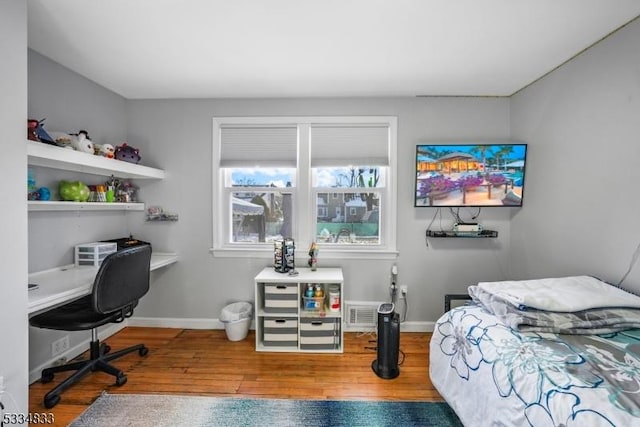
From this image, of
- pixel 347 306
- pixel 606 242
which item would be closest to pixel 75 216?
pixel 347 306

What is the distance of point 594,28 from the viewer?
164cm

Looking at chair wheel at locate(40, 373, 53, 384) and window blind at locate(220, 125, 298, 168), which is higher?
window blind at locate(220, 125, 298, 168)

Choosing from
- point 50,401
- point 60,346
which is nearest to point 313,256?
point 50,401

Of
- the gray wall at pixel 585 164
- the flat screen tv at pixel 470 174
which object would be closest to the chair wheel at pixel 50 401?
the flat screen tv at pixel 470 174

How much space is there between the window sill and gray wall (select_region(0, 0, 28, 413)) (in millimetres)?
1454

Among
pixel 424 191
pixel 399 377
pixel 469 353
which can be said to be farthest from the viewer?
pixel 424 191

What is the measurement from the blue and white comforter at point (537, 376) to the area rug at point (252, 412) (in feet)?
0.87

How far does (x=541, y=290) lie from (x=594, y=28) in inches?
65.6

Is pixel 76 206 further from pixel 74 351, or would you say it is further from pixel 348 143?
pixel 348 143

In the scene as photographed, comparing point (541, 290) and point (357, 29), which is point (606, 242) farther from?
point (357, 29)

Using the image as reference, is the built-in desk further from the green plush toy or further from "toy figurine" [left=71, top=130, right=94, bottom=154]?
"toy figurine" [left=71, top=130, right=94, bottom=154]

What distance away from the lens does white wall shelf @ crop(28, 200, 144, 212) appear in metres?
1.79

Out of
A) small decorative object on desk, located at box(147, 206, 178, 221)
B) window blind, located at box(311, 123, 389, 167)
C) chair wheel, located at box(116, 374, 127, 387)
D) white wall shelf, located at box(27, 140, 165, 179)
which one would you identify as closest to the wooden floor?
chair wheel, located at box(116, 374, 127, 387)

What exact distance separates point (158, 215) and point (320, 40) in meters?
2.31
